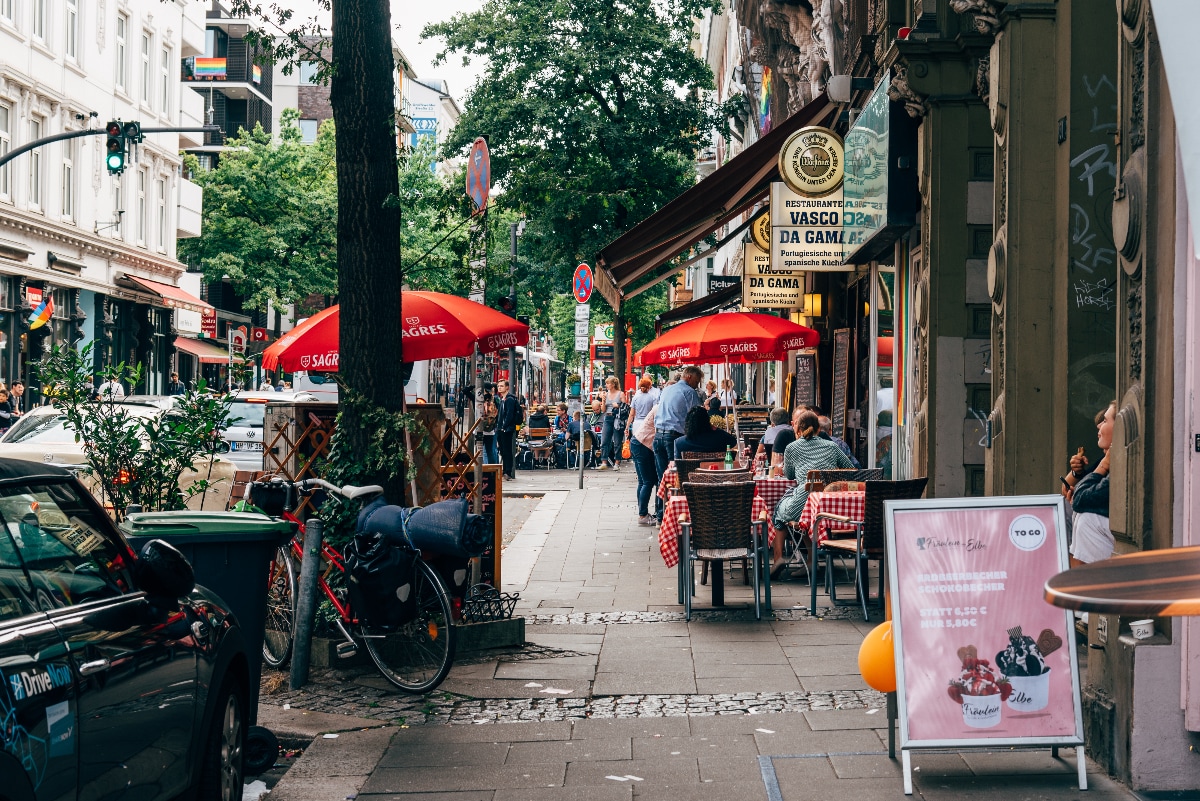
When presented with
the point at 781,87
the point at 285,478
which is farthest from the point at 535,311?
the point at 285,478

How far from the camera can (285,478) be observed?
912cm

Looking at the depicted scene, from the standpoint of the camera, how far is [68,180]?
127 feet

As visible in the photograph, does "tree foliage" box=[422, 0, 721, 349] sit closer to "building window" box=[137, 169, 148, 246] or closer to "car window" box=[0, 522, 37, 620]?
"building window" box=[137, 169, 148, 246]

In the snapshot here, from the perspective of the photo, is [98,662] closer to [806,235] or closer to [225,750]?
[225,750]

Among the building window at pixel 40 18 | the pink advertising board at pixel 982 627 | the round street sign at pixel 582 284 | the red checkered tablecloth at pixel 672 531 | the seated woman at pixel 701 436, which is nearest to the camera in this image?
the pink advertising board at pixel 982 627

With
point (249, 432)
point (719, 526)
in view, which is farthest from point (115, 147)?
point (719, 526)

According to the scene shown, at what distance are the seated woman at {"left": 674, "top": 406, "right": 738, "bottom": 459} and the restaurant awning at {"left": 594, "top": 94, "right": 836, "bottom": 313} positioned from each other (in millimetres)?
1625

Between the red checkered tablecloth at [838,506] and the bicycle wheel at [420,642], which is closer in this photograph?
the bicycle wheel at [420,642]

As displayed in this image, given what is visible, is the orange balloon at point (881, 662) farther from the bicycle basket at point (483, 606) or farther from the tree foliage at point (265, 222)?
the tree foliage at point (265, 222)

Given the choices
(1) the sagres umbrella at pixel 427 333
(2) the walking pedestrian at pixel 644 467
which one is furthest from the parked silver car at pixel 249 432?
(1) the sagres umbrella at pixel 427 333

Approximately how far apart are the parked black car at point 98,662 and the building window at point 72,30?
37.8 metres

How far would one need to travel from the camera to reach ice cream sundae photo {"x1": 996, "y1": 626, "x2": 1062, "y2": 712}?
543 centimetres

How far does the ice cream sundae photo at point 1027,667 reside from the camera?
5.43 metres

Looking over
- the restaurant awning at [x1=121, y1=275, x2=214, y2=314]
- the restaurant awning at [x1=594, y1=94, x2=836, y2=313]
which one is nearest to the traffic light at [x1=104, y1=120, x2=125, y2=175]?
the restaurant awning at [x1=594, y1=94, x2=836, y2=313]
